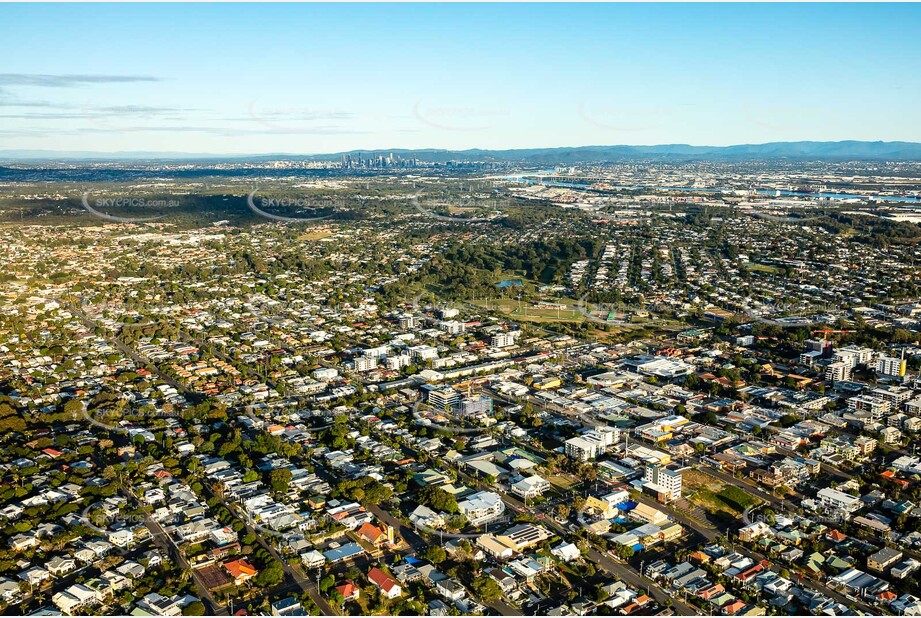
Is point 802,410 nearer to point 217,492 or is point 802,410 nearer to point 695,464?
point 695,464

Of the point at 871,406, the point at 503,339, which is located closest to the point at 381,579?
the point at 871,406

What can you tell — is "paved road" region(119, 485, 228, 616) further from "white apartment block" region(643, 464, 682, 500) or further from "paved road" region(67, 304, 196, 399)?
"white apartment block" region(643, 464, 682, 500)

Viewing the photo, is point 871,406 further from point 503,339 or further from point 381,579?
point 381,579

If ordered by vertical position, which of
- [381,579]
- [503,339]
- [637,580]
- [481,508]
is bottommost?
[637,580]

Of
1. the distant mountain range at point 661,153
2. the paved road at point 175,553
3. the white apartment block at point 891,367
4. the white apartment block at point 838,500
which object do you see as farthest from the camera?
the distant mountain range at point 661,153

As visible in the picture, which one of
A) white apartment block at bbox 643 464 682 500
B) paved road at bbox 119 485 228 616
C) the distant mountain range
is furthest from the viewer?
the distant mountain range

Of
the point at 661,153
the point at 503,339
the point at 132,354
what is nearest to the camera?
A: the point at 132,354

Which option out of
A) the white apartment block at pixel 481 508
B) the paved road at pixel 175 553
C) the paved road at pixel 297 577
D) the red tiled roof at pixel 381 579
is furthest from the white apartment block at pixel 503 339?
the red tiled roof at pixel 381 579

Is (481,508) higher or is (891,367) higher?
(891,367)

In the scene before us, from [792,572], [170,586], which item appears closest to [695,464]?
[792,572]

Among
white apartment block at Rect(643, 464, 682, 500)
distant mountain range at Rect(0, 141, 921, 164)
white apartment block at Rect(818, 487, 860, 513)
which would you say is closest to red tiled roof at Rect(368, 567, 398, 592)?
white apartment block at Rect(643, 464, 682, 500)

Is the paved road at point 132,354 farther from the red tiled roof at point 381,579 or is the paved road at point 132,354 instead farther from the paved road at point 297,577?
the red tiled roof at point 381,579

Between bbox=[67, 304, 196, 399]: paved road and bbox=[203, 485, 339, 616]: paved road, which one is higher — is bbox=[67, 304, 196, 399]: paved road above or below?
above
